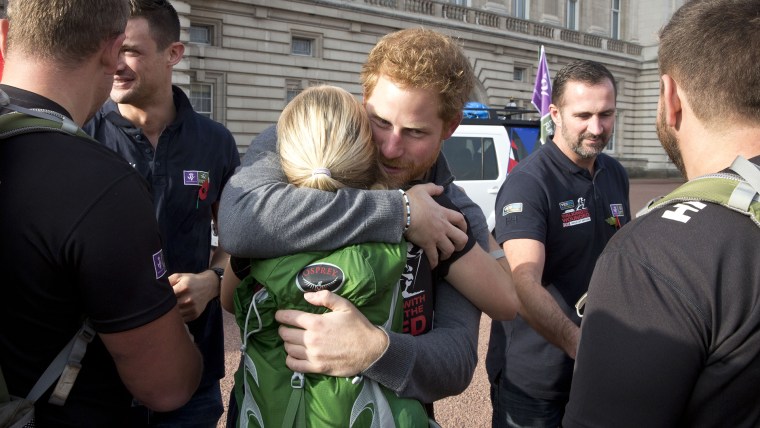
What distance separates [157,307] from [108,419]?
357 millimetres

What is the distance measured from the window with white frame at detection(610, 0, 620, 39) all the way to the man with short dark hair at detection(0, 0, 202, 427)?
3911 cm

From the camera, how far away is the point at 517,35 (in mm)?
30047

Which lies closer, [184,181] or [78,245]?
[78,245]

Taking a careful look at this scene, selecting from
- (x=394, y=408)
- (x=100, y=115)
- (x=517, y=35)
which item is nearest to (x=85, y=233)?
(x=394, y=408)

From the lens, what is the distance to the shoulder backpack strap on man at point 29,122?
1.50 metres

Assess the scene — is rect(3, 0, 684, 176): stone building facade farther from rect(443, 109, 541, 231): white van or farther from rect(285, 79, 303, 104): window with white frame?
rect(443, 109, 541, 231): white van

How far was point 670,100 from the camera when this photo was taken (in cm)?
162

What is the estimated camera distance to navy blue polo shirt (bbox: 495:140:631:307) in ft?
10.00

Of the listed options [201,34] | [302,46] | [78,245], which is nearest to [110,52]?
[78,245]

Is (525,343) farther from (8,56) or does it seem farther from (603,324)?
(8,56)

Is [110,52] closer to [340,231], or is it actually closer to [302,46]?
[340,231]

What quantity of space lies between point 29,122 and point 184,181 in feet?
3.89

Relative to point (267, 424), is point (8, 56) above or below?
above

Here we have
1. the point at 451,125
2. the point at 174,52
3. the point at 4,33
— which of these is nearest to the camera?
the point at 4,33
